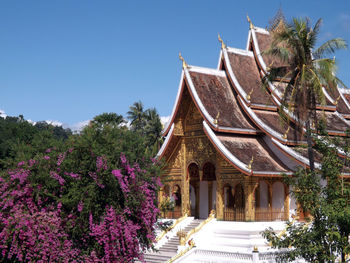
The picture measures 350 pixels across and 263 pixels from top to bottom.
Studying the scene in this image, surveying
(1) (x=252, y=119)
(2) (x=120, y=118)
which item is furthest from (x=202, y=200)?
(2) (x=120, y=118)

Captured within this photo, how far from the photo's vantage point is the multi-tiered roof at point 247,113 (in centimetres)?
1939

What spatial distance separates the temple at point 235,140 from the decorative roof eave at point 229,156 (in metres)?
0.03

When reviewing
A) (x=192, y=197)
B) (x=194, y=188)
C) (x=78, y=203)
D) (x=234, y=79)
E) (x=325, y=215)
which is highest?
(x=234, y=79)

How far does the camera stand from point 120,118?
1528 inches

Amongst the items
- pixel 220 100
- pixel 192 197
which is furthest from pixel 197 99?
pixel 192 197

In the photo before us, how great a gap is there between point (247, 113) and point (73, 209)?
10217 mm

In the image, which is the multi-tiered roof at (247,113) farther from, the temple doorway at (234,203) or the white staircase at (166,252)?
the white staircase at (166,252)

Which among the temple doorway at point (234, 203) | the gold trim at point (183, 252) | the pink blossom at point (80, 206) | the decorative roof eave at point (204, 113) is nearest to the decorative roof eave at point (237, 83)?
the decorative roof eave at point (204, 113)

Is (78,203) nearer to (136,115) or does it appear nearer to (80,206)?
(80,206)

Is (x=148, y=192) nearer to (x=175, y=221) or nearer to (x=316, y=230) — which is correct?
(x=316, y=230)

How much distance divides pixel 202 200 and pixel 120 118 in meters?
17.0

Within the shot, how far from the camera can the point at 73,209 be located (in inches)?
513

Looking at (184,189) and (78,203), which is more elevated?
(184,189)

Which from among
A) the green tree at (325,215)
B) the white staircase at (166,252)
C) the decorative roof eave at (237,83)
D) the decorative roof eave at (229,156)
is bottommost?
the white staircase at (166,252)
